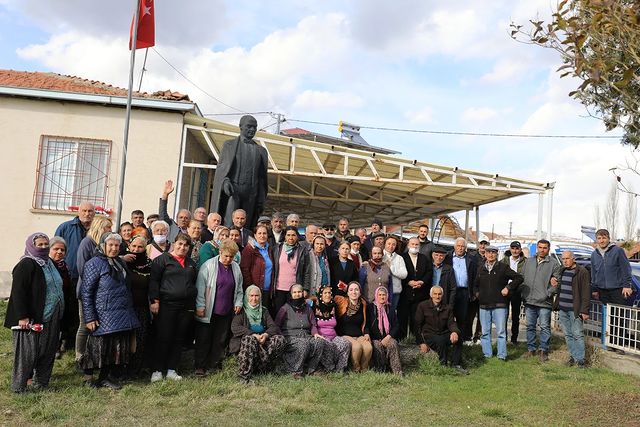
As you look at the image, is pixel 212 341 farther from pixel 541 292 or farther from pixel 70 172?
pixel 70 172

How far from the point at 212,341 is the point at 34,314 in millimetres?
1897

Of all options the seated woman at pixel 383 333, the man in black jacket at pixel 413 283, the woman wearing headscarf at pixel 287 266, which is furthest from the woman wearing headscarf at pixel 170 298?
the man in black jacket at pixel 413 283

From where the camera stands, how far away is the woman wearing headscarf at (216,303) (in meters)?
6.45

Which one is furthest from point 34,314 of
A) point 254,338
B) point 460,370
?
point 460,370

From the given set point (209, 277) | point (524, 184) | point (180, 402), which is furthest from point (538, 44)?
point (524, 184)

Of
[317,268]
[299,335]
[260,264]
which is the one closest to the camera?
[299,335]

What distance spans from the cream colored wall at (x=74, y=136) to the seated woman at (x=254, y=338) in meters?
5.37

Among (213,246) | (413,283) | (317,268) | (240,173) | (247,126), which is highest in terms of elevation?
(247,126)

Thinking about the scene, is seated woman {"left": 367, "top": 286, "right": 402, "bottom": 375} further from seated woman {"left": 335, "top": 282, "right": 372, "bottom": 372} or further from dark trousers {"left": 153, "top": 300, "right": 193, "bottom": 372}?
dark trousers {"left": 153, "top": 300, "right": 193, "bottom": 372}

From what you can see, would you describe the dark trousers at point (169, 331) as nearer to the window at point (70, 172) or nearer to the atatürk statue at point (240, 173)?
the atatürk statue at point (240, 173)

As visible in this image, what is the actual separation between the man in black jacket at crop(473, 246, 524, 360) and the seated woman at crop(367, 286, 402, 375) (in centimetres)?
161

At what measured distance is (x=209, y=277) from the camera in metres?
6.46

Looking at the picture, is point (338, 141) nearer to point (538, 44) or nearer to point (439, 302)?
point (439, 302)

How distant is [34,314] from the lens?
5527 mm
